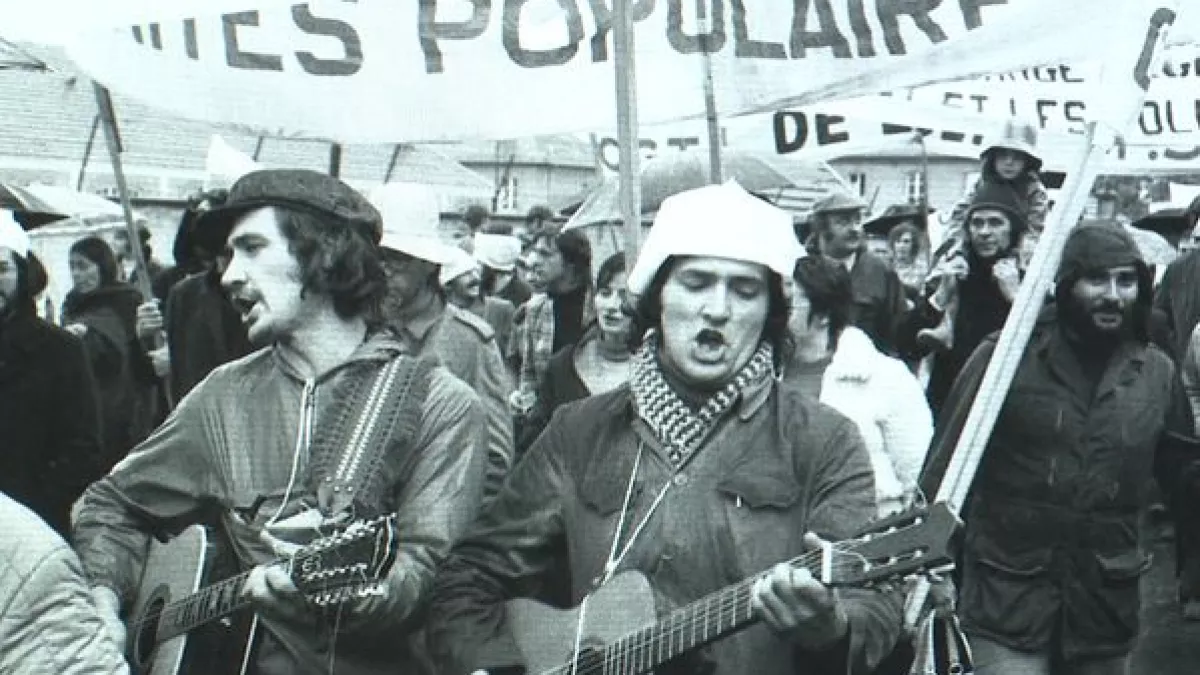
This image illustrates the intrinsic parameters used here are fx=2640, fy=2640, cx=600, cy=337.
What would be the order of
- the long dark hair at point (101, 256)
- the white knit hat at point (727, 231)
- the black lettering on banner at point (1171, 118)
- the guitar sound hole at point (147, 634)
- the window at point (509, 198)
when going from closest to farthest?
the white knit hat at point (727, 231) < the guitar sound hole at point (147, 634) < the black lettering on banner at point (1171, 118) < the long dark hair at point (101, 256) < the window at point (509, 198)

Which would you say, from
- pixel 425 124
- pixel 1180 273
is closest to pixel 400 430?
pixel 425 124

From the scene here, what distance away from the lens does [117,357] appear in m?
11.8

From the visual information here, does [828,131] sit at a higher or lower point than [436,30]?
lower

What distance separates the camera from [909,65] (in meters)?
7.79

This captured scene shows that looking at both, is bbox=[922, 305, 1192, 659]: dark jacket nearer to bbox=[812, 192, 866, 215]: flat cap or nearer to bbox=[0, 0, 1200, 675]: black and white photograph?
bbox=[0, 0, 1200, 675]: black and white photograph

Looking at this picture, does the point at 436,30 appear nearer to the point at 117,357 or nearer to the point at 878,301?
the point at 117,357

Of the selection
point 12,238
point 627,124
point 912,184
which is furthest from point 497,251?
point 912,184

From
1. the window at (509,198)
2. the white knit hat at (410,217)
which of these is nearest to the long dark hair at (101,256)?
the white knit hat at (410,217)

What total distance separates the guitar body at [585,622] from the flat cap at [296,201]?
104 centimetres

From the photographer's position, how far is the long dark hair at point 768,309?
18.2ft

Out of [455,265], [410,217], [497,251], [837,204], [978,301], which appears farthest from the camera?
[497,251]

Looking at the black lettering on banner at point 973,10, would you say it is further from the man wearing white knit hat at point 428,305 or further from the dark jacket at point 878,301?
the dark jacket at point 878,301

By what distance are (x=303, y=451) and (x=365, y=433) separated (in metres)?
0.16

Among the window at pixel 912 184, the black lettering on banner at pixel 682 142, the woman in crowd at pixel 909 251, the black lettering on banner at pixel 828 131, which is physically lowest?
the window at pixel 912 184
